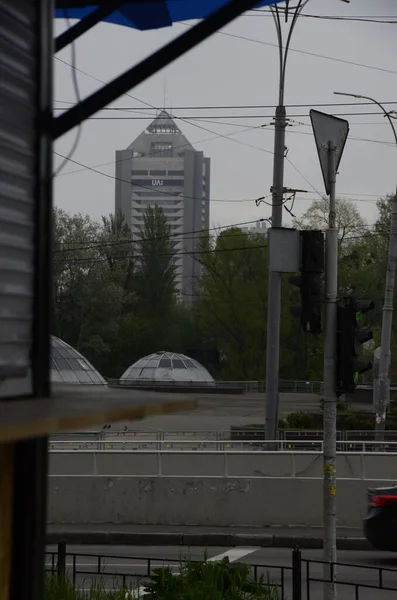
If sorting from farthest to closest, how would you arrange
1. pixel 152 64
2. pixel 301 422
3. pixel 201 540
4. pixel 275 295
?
pixel 301 422
pixel 275 295
pixel 201 540
pixel 152 64

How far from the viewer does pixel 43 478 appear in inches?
146

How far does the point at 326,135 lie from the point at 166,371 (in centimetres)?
5728

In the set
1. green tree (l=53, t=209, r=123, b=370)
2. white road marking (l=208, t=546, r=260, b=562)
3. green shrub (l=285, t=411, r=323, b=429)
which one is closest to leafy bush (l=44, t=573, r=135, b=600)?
white road marking (l=208, t=546, r=260, b=562)

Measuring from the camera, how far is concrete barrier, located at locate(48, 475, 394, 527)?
1642 centimetres

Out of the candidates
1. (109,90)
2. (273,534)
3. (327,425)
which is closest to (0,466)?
(109,90)

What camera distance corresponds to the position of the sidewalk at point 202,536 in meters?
15.7

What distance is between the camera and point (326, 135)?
1070 centimetres

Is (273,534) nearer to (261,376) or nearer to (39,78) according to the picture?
(39,78)

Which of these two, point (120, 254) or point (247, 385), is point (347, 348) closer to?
point (247, 385)

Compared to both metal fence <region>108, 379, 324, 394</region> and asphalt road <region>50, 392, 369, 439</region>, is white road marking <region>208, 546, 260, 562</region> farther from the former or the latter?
metal fence <region>108, 379, 324, 394</region>

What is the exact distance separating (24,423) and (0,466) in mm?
863

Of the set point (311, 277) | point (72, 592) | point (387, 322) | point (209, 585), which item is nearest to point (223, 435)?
point (387, 322)

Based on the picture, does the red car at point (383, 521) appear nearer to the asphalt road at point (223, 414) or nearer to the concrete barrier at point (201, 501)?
the concrete barrier at point (201, 501)

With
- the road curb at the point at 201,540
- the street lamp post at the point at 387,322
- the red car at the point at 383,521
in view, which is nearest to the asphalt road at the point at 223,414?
the street lamp post at the point at 387,322
